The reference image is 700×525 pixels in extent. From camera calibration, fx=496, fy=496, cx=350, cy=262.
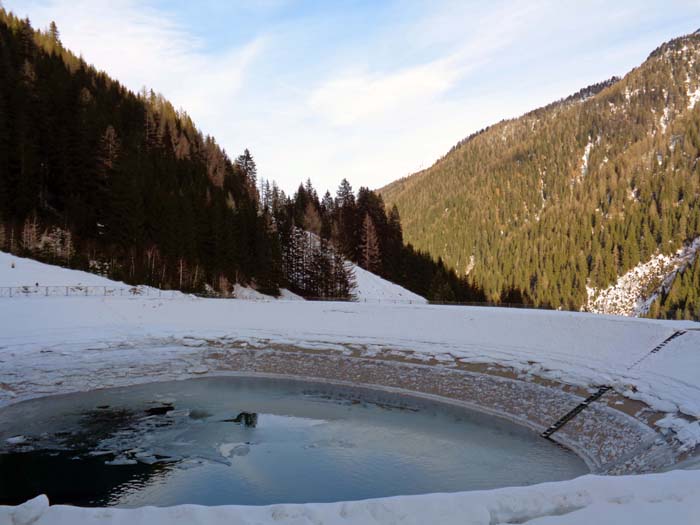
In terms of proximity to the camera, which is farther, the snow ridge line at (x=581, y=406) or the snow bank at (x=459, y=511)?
the snow ridge line at (x=581, y=406)

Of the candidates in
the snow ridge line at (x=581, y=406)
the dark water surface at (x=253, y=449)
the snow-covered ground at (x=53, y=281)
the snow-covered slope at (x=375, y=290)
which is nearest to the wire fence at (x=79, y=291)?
the snow-covered ground at (x=53, y=281)

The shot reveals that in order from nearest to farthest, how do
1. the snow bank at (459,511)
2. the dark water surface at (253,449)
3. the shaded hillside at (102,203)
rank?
1. the snow bank at (459,511)
2. the dark water surface at (253,449)
3. the shaded hillside at (102,203)

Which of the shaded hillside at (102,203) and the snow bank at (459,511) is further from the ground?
the shaded hillside at (102,203)

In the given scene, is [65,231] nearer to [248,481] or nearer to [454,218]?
[248,481]

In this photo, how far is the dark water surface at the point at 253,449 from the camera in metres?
12.8

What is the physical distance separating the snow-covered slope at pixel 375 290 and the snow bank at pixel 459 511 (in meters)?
56.3

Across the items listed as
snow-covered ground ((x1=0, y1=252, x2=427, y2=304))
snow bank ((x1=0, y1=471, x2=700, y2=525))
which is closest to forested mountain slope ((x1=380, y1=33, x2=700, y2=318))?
snow-covered ground ((x1=0, y1=252, x2=427, y2=304))

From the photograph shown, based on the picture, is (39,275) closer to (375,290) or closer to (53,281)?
(53,281)

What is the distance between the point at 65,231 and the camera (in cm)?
5244

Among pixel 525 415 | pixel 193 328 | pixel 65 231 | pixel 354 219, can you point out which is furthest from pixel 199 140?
pixel 525 415

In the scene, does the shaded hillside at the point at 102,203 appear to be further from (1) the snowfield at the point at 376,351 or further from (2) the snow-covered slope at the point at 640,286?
(2) the snow-covered slope at the point at 640,286

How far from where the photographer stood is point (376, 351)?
29.4 meters

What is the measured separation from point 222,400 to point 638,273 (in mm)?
139401

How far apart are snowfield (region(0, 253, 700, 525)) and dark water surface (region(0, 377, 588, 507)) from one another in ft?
12.9
